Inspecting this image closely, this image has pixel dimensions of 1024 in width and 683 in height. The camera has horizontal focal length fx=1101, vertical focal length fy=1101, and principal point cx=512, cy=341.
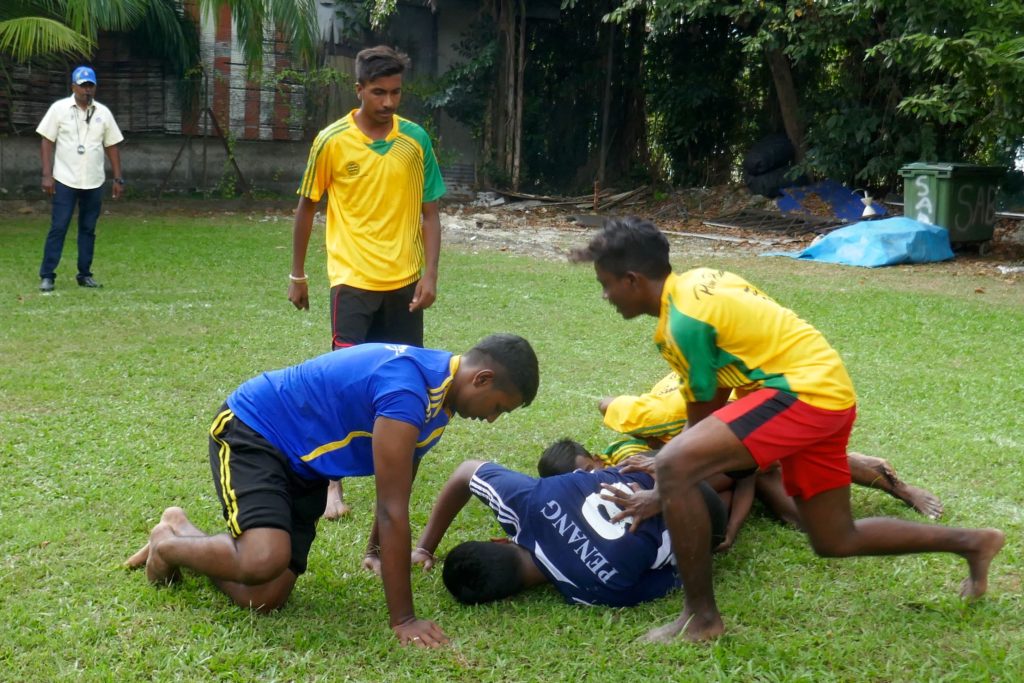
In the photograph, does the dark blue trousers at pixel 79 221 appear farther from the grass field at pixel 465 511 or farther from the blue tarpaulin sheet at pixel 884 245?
the blue tarpaulin sheet at pixel 884 245

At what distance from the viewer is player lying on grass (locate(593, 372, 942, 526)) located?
15.0 ft

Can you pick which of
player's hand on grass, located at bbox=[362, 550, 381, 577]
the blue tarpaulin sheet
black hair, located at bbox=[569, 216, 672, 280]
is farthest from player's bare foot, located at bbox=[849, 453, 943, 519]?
the blue tarpaulin sheet

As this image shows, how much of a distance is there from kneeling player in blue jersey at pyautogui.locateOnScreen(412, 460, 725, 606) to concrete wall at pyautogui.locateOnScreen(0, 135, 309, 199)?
49.7 feet

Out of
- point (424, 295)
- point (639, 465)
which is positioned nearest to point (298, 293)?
point (424, 295)

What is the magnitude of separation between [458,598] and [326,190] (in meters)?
2.14

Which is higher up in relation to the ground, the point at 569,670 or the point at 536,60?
the point at 536,60

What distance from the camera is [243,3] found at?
53.9 feet

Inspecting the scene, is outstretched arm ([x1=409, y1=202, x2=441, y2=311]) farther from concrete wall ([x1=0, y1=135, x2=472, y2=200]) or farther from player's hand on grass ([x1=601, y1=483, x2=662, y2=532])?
concrete wall ([x1=0, y1=135, x2=472, y2=200])

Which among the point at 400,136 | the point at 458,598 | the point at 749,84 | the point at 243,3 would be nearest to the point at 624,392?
the point at 400,136

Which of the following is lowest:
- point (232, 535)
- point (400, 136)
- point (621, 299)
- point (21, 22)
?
point (232, 535)

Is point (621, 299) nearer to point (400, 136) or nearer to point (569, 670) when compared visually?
point (569, 670)

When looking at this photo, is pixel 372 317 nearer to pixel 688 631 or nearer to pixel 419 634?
pixel 419 634

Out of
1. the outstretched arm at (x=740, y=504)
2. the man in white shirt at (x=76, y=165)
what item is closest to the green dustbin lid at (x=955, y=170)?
the man in white shirt at (x=76, y=165)

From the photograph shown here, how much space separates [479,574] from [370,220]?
1896 mm
